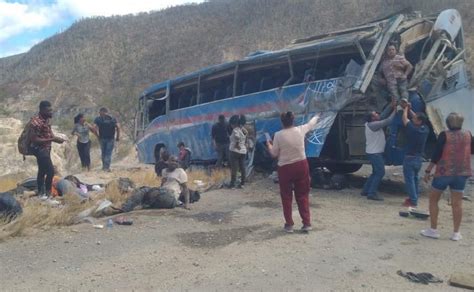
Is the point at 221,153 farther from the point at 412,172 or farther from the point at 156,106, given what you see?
the point at 412,172

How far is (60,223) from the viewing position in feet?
23.4

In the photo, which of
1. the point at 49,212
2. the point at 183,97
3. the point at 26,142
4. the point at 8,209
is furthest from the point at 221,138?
the point at 8,209

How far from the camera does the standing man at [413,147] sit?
7.81 m

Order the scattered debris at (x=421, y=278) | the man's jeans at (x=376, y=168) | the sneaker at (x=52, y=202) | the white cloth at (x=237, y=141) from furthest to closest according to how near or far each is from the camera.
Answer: the white cloth at (x=237, y=141)
the man's jeans at (x=376, y=168)
the sneaker at (x=52, y=202)
the scattered debris at (x=421, y=278)

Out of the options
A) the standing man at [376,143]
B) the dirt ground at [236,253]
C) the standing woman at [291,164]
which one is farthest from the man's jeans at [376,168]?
the standing woman at [291,164]

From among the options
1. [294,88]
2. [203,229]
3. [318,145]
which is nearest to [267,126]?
[294,88]

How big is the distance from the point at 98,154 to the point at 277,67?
64.8ft

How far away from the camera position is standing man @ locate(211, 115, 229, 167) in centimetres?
1149

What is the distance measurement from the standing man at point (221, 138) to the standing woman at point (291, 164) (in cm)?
494

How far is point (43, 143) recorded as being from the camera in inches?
315

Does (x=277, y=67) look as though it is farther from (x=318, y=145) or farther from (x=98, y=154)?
(x=98, y=154)

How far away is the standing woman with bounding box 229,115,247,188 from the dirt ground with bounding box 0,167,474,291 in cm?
225

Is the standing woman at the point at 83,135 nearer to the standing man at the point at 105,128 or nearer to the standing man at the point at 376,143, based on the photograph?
the standing man at the point at 105,128

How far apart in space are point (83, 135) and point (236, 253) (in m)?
8.04
